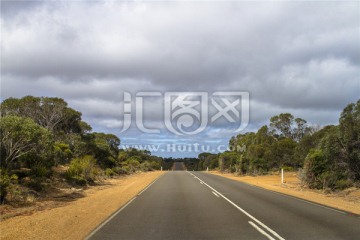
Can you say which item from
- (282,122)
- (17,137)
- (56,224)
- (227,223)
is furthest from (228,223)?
(282,122)

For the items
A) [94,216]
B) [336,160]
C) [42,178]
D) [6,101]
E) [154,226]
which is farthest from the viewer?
[6,101]

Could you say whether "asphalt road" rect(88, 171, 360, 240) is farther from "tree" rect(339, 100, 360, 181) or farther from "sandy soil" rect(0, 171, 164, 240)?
"tree" rect(339, 100, 360, 181)

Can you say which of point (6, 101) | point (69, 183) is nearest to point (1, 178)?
point (69, 183)

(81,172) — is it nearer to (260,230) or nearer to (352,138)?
(352,138)

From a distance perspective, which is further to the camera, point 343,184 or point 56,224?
point 343,184

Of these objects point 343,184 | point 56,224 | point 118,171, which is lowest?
point 118,171

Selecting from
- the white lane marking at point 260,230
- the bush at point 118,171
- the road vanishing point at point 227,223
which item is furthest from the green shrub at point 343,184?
the bush at point 118,171

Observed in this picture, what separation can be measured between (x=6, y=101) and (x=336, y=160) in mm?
35031

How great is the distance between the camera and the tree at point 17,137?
1920 centimetres

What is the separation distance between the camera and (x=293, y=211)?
14.4 metres

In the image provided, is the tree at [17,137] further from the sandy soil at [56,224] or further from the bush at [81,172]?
the bush at [81,172]

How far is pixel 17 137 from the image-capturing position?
20000mm

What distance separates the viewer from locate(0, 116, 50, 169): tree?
19.2m

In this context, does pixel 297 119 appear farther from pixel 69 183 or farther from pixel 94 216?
pixel 94 216
